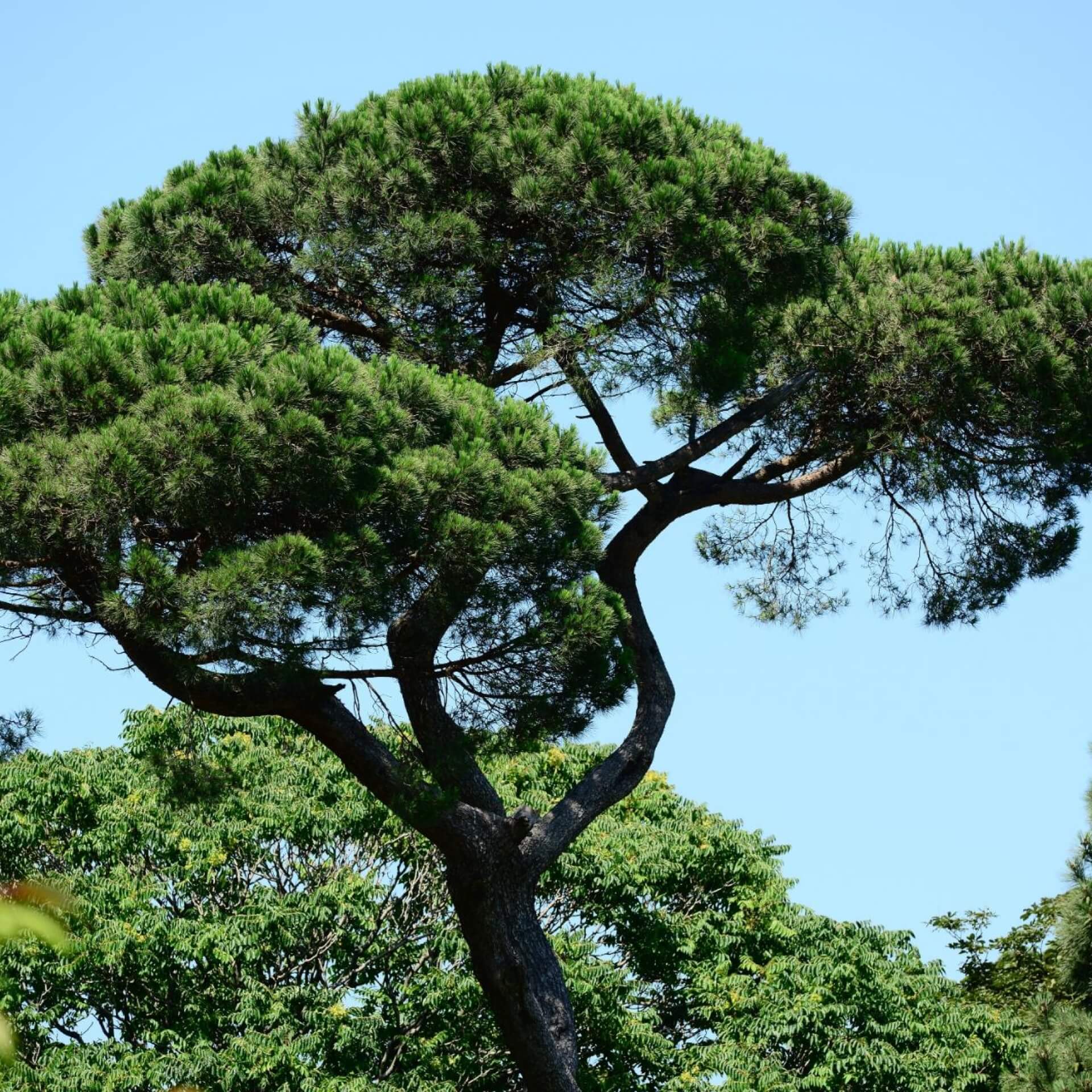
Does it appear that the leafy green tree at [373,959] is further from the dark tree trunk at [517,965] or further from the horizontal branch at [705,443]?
the horizontal branch at [705,443]

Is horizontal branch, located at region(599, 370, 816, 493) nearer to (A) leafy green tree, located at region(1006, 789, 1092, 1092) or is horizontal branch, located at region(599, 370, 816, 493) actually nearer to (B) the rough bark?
(B) the rough bark

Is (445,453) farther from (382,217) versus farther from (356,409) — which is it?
(382,217)

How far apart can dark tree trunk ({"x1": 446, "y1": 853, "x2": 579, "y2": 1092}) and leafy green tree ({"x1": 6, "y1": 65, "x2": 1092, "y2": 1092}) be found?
2 cm

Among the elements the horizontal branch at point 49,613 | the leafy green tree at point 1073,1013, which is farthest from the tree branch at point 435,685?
the leafy green tree at point 1073,1013

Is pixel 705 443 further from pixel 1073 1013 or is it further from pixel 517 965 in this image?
pixel 1073 1013

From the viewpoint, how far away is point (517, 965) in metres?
9.05

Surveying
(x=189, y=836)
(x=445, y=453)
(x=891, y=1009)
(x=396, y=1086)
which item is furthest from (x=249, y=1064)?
(x=445, y=453)

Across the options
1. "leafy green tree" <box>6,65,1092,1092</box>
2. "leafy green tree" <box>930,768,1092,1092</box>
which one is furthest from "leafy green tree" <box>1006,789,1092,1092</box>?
"leafy green tree" <box>6,65,1092,1092</box>

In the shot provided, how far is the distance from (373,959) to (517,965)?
649 centimetres

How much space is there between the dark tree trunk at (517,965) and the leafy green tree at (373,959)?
472 cm

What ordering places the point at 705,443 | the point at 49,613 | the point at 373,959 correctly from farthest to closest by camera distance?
the point at 373,959
the point at 705,443
the point at 49,613

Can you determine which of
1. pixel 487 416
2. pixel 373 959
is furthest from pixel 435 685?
pixel 373 959

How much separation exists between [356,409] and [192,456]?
914 mm

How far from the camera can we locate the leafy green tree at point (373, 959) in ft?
46.3
